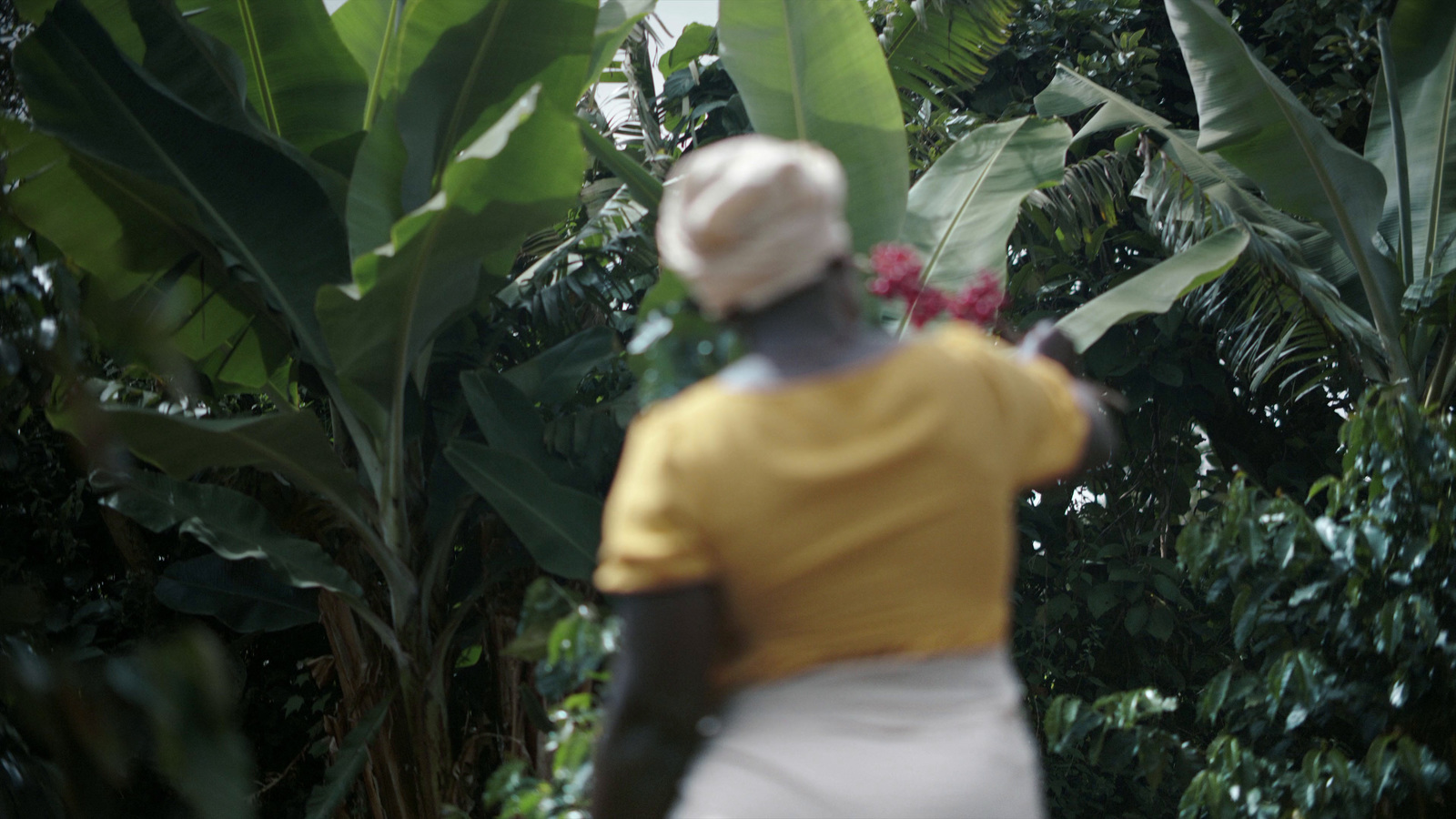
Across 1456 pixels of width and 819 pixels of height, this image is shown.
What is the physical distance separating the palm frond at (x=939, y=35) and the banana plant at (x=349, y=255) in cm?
134

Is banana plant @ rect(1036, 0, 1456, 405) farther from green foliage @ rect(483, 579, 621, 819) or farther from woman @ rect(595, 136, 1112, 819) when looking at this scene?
woman @ rect(595, 136, 1112, 819)

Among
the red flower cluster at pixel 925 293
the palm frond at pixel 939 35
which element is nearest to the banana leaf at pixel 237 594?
the palm frond at pixel 939 35

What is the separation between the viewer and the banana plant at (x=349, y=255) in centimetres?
340

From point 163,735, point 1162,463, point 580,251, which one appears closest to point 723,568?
point 163,735

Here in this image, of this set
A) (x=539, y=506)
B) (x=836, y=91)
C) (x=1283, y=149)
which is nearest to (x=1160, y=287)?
(x=836, y=91)

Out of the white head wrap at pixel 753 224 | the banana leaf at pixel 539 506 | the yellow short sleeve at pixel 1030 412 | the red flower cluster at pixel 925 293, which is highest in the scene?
the white head wrap at pixel 753 224

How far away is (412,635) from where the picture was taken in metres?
4.14

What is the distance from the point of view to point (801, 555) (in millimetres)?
1125

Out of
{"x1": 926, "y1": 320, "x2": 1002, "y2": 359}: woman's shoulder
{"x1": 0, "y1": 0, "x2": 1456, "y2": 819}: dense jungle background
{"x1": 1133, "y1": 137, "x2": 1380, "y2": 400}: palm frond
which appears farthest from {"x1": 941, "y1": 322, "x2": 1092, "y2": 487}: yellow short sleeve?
{"x1": 1133, "y1": 137, "x2": 1380, "y2": 400}: palm frond

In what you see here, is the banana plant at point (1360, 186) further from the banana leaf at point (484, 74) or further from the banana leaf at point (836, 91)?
the banana leaf at point (484, 74)

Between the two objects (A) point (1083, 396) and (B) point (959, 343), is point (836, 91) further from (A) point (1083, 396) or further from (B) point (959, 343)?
(B) point (959, 343)

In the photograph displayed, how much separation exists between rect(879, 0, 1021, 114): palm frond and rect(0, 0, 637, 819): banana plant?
4.40ft

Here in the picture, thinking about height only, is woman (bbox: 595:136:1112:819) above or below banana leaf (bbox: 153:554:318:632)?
above

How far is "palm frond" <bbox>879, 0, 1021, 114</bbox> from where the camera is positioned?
16.6 ft
